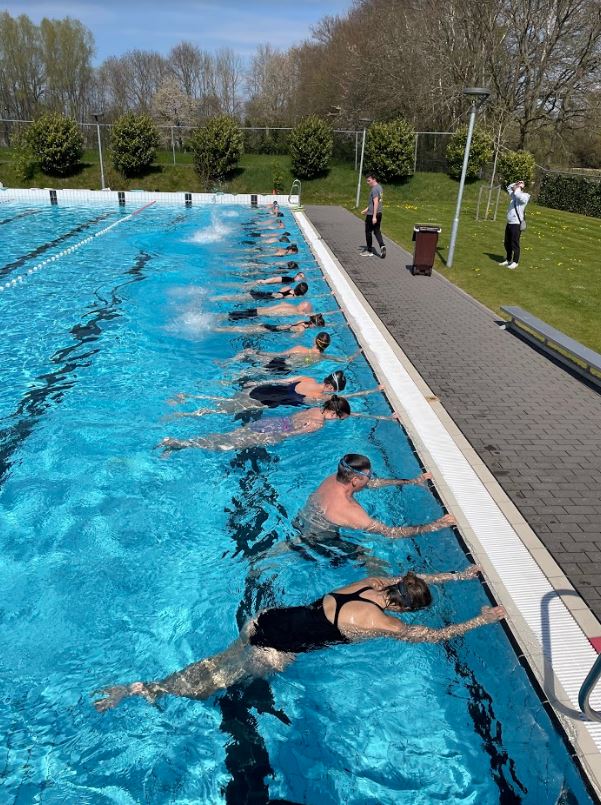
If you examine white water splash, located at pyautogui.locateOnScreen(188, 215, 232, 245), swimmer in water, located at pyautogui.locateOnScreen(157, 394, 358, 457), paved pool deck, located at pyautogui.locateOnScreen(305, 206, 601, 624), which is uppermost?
white water splash, located at pyautogui.locateOnScreen(188, 215, 232, 245)

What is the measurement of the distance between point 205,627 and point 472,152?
103 ft

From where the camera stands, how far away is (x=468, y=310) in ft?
36.3

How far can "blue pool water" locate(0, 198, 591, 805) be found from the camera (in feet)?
11.0

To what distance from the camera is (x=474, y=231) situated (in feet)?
64.8

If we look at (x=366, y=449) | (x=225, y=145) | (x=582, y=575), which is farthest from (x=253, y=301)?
(x=225, y=145)

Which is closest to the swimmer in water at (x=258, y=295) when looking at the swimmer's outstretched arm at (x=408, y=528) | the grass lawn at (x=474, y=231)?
the grass lawn at (x=474, y=231)

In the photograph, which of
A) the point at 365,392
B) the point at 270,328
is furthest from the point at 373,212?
the point at 365,392

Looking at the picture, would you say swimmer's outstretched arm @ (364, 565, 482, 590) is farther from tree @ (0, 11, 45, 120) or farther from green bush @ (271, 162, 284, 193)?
tree @ (0, 11, 45, 120)

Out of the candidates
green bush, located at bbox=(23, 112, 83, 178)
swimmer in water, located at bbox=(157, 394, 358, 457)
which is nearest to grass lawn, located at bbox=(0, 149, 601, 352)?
green bush, located at bbox=(23, 112, 83, 178)

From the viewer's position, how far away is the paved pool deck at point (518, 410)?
477 centimetres

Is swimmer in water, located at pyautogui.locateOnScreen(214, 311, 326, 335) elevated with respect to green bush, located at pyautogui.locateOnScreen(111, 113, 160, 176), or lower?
lower

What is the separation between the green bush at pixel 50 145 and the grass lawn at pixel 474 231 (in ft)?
2.13

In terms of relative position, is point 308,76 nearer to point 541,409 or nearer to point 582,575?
point 541,409

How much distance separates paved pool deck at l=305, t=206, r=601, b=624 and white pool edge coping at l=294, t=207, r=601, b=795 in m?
0.13
